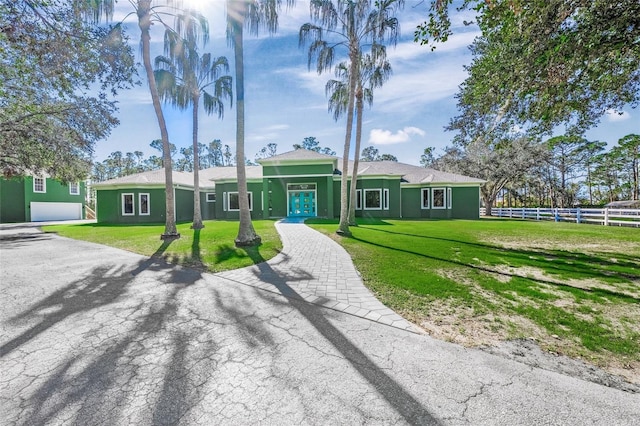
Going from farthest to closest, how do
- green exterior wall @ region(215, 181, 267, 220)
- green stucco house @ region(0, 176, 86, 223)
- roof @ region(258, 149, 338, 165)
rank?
green stucco house @ region(0, 176, 86, 223)
green exterior wall @ region(215, 181, 267, 220)
roof @ region(258, 149, 338, 165)

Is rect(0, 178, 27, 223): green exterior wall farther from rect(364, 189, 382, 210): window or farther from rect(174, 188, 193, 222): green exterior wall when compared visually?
rect(364, 189, 382, 210): window

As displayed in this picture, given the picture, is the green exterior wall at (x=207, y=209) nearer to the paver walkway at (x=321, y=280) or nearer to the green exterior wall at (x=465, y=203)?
the paver walkway at (x=321, y=280)

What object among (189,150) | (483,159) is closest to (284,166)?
(483,159)

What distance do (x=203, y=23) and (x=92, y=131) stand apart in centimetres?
692

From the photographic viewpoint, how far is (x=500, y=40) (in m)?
6.51

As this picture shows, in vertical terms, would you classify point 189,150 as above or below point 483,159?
above

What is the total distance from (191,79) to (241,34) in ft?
22.3

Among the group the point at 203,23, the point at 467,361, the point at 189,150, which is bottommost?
the point at 467,361

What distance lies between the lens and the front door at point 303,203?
71.9ft

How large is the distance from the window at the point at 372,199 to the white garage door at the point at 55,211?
31564mm

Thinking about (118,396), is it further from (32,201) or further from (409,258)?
(32,201)

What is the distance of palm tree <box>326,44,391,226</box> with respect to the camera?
44.4 feet

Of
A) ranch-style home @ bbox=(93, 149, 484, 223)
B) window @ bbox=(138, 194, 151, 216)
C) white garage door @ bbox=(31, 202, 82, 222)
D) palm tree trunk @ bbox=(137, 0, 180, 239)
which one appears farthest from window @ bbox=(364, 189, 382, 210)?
white garage door @ bbox=(31, 202, 82, 222)

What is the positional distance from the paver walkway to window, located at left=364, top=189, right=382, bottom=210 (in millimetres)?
13480
